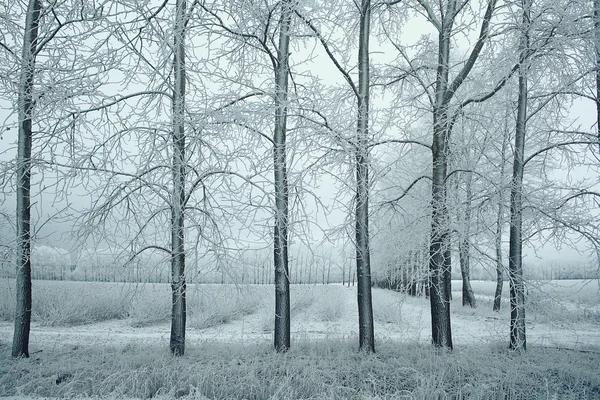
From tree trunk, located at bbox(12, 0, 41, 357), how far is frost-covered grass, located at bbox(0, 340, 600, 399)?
1.63 ft

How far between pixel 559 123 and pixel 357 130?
201 inches

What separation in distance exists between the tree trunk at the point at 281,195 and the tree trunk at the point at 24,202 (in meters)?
4.14

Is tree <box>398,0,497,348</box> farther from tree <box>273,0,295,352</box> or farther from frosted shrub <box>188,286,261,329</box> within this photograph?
frosted shrub <box>188,286,261,329</box>

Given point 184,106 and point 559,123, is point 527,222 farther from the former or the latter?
point 184,106

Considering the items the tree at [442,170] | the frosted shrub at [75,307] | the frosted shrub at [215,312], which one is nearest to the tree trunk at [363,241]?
the tree at [442,170]

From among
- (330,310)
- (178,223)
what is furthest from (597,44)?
(330,310)

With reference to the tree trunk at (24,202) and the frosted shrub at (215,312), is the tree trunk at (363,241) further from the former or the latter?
the tree trunk at (24,202)

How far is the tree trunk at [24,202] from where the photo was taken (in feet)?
22.5

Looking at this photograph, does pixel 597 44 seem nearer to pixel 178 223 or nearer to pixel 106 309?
pixel 178 223

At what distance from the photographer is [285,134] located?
24.1 ft

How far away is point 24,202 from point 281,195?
4.75m

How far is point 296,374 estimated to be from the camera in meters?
5.61

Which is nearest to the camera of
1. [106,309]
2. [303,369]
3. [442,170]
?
[303,369]

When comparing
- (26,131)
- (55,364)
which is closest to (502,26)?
(26,131)
